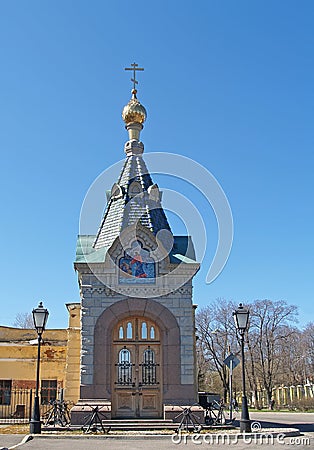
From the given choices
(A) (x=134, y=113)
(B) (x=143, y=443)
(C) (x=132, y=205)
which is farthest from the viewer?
(A) (x=134, y=113)

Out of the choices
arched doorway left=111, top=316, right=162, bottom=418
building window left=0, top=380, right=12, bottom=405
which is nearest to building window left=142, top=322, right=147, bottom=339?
arched doorway left=111, top=316, right=162, bottom=418

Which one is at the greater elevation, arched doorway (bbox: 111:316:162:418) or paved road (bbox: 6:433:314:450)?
arched doorway (bbox: 111:316:162:418)

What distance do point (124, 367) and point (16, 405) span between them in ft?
20.8

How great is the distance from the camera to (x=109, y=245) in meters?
21.0

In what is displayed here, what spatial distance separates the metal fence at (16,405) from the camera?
2303cm

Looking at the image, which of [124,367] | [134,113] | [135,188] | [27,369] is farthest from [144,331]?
[134,113]

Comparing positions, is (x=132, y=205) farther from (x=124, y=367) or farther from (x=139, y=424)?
(x=139, y=424)

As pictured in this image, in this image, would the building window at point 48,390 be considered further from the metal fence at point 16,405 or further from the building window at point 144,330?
the building window at point 144,330

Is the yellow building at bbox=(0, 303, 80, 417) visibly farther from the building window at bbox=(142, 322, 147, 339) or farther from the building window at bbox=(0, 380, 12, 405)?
the building window at bbox=(142, 322, 147, 339)

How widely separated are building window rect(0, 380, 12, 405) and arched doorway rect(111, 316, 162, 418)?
637 centimetres

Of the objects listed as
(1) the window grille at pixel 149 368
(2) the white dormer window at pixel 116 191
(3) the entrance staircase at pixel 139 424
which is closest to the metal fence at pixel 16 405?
(1) the window grille at pixel 149 368

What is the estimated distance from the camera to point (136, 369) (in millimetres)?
19906

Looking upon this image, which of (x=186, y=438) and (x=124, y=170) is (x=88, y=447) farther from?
(x=124, y=170)

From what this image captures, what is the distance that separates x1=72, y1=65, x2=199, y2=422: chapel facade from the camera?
1933 centimetres
